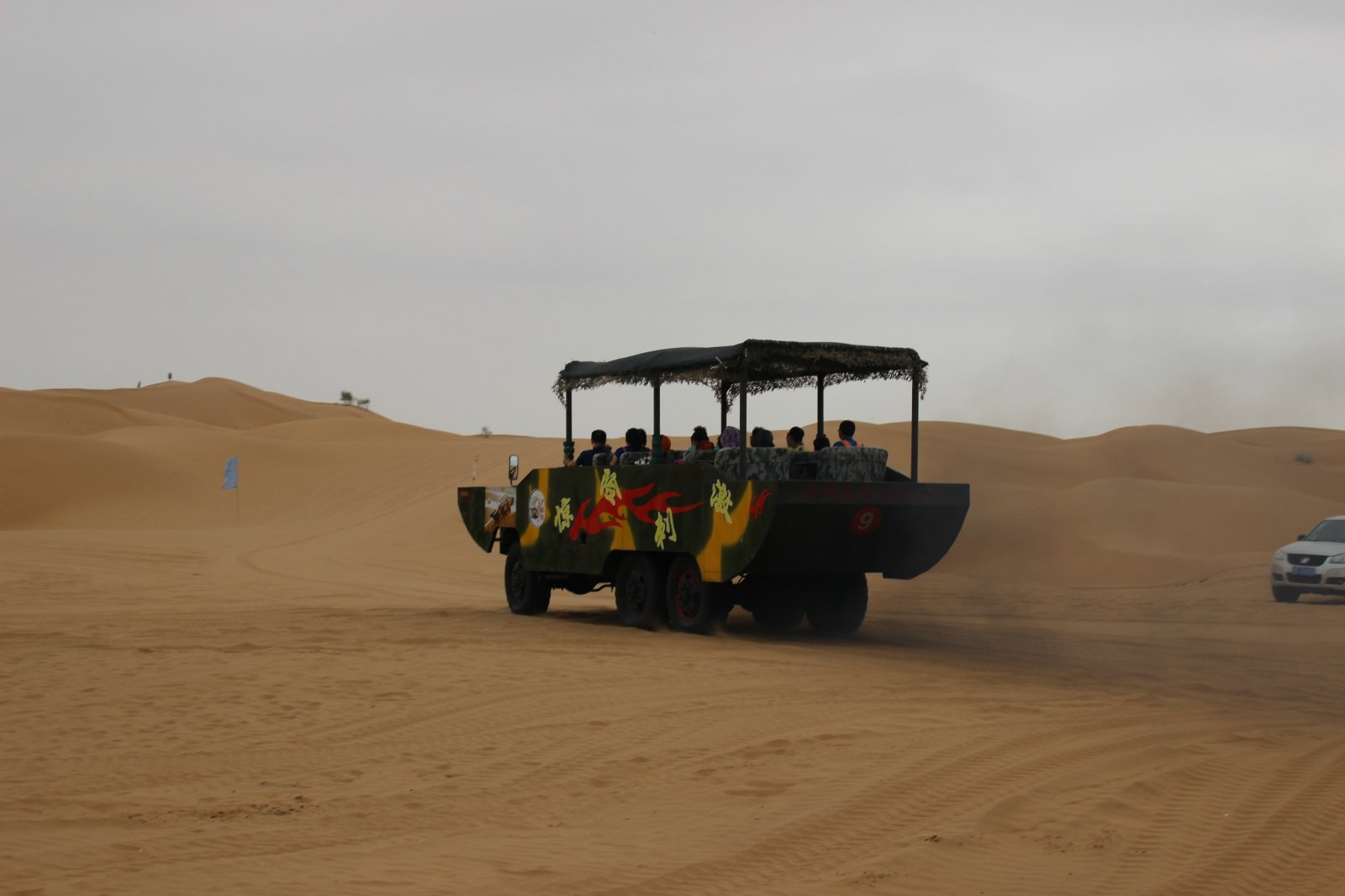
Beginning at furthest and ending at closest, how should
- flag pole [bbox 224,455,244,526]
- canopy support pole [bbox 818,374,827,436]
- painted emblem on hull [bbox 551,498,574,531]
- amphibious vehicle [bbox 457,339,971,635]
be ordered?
flag pole [bbox 224,455,244,526] → painted emblem on hull [bbox 551,498,574,531] → canopy support pole [bbox 818,374,827,436] → amphibious vehicle [bbox 457,339,971,635]

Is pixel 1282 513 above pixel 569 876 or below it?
above

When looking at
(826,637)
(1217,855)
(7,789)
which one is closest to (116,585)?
(826,637)

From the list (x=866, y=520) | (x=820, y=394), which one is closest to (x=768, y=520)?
(x=866, y=520)

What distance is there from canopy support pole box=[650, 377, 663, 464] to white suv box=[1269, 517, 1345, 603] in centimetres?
1012

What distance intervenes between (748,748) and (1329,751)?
11.3 feet

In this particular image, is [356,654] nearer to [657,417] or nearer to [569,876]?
[657,417]

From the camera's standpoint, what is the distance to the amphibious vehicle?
540 inches

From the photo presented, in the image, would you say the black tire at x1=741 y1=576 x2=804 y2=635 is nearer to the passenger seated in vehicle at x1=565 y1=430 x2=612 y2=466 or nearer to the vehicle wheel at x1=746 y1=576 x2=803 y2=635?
the vehicle wheel at x1=746 y1=576 x2=803 y2=635

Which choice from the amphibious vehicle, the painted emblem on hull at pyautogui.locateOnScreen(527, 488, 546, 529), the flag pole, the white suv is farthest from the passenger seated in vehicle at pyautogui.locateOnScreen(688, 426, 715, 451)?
the flag pole

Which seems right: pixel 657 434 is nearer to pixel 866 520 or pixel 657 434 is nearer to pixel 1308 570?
pixel 866 520

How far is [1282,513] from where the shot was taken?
31.0 metres

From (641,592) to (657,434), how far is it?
171 centimetres

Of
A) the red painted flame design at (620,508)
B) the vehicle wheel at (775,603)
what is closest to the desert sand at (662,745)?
the vehicle wheel at (775,603)

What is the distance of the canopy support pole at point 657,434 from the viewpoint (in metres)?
15.4
